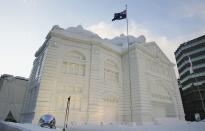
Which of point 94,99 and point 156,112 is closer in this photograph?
point 94,99

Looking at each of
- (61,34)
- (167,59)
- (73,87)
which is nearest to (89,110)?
(73,87)

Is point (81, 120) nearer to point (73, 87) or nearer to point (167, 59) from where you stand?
point (73, 87)

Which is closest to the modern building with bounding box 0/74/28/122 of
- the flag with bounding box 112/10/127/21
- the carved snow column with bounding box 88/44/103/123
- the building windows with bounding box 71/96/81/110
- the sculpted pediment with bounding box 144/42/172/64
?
the building windows with bounding box 71/96/81/110

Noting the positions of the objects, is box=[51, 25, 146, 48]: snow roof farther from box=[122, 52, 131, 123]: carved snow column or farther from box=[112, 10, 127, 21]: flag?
box=[112, 10, 127, 21]: flag

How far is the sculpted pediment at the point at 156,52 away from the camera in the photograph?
29.0 m

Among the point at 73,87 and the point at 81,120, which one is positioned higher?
the point at 73,87

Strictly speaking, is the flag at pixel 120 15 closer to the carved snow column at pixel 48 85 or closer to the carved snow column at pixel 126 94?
the carved snow column at pixel 126 94

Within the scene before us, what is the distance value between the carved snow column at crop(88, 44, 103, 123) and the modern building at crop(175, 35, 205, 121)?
36933 mm

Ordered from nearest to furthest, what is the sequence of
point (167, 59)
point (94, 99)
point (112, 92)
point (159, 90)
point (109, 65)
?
point (94, 99) → point (112, 92) → point (109, 65) → point (159, 90) → point (167, 59)

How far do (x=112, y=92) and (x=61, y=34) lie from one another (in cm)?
1119

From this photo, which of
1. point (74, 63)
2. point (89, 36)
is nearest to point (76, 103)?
point (74, 63)

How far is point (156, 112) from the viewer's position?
2542 cm

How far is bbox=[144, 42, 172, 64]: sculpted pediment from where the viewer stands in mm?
28998

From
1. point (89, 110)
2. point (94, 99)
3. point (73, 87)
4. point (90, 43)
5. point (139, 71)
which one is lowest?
point (89, 110)
